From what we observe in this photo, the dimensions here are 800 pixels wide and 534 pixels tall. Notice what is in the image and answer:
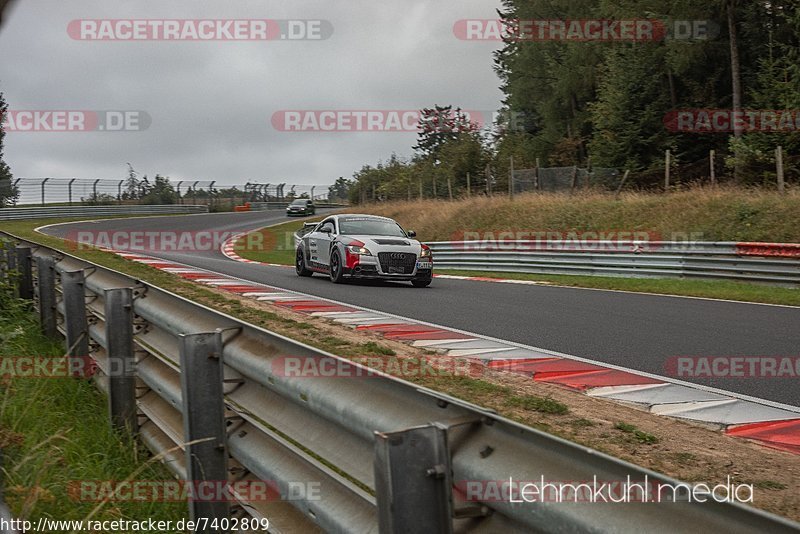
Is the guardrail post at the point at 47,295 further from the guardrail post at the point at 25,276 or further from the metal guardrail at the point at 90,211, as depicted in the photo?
the metal guardrail at the point at 90,211

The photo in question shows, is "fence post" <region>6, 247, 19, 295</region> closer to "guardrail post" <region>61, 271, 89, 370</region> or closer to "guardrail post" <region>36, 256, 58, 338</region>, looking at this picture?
"guardrail post" <region>36, 256, 58, 338</region>

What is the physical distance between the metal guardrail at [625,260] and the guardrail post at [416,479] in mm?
14922

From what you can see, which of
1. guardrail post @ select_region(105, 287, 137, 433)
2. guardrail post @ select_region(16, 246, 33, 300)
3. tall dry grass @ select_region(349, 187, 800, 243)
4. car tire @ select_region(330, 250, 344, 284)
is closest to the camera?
guardrail post @ select_region(105, 287, 137, 433)

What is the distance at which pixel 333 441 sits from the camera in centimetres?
264

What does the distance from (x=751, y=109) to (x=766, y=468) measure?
31026 mm

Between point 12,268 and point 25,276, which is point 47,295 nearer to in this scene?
point 25,276

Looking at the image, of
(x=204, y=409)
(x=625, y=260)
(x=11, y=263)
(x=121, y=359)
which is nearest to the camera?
(x=204, y=409)

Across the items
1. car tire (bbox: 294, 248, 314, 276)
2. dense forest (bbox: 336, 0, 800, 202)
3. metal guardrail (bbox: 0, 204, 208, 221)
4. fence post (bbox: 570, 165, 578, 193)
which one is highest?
dense forest (bbox: 336, 0, 800, 202)

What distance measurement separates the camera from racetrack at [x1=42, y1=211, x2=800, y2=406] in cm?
796

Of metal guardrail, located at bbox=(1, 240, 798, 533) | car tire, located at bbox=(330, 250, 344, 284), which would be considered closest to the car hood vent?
car tire, located at bbox=(330, 250, 344, 284)

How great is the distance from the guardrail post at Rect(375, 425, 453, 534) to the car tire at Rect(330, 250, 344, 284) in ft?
45.6

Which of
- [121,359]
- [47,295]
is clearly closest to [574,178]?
[47,295]

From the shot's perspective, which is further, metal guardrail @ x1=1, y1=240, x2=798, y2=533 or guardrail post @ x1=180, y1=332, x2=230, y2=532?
guardrail post @ x1=180, y1=332, x2=230, y2=532

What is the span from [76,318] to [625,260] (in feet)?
48.2
